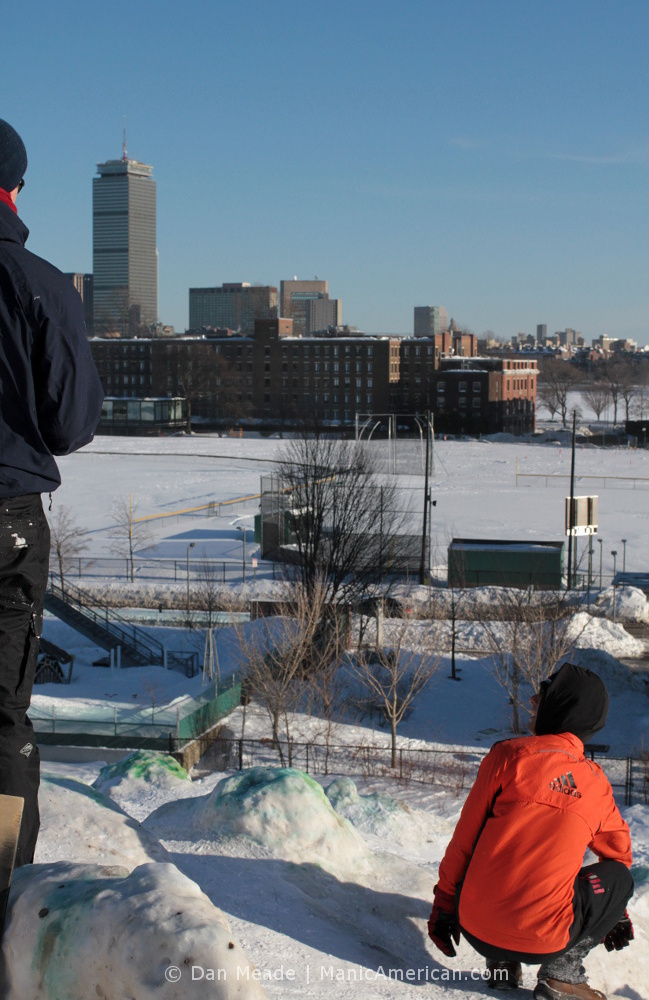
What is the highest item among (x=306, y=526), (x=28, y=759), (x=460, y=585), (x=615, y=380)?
(x=615, y=380)

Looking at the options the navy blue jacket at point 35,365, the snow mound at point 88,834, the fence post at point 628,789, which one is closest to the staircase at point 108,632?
the fence post at point 628,789

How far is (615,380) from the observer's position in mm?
121500

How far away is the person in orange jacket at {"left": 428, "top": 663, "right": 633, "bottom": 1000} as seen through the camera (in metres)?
3.42

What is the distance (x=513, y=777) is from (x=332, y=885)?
1646 millimetres

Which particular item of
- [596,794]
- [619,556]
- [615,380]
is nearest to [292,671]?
[596,794]

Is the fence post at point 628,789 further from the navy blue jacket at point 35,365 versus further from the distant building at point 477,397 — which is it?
the distant building at point 477,397

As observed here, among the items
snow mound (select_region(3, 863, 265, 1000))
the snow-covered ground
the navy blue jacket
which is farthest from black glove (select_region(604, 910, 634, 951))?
the snow-covered ground

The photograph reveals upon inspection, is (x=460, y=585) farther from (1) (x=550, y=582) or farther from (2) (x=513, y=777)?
(2) (x=513, y=777)

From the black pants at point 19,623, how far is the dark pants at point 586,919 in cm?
172

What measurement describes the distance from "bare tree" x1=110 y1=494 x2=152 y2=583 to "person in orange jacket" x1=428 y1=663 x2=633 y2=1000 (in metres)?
32.2

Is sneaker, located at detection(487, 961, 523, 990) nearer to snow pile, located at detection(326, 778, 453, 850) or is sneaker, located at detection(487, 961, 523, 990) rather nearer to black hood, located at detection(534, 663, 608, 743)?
black hood, located at detection(534, 663, 608, 743)

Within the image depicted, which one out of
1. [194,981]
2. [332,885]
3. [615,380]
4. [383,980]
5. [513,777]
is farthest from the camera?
[615,380]

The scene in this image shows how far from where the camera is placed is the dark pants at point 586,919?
11.4 feet

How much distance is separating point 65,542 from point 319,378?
223 ft
